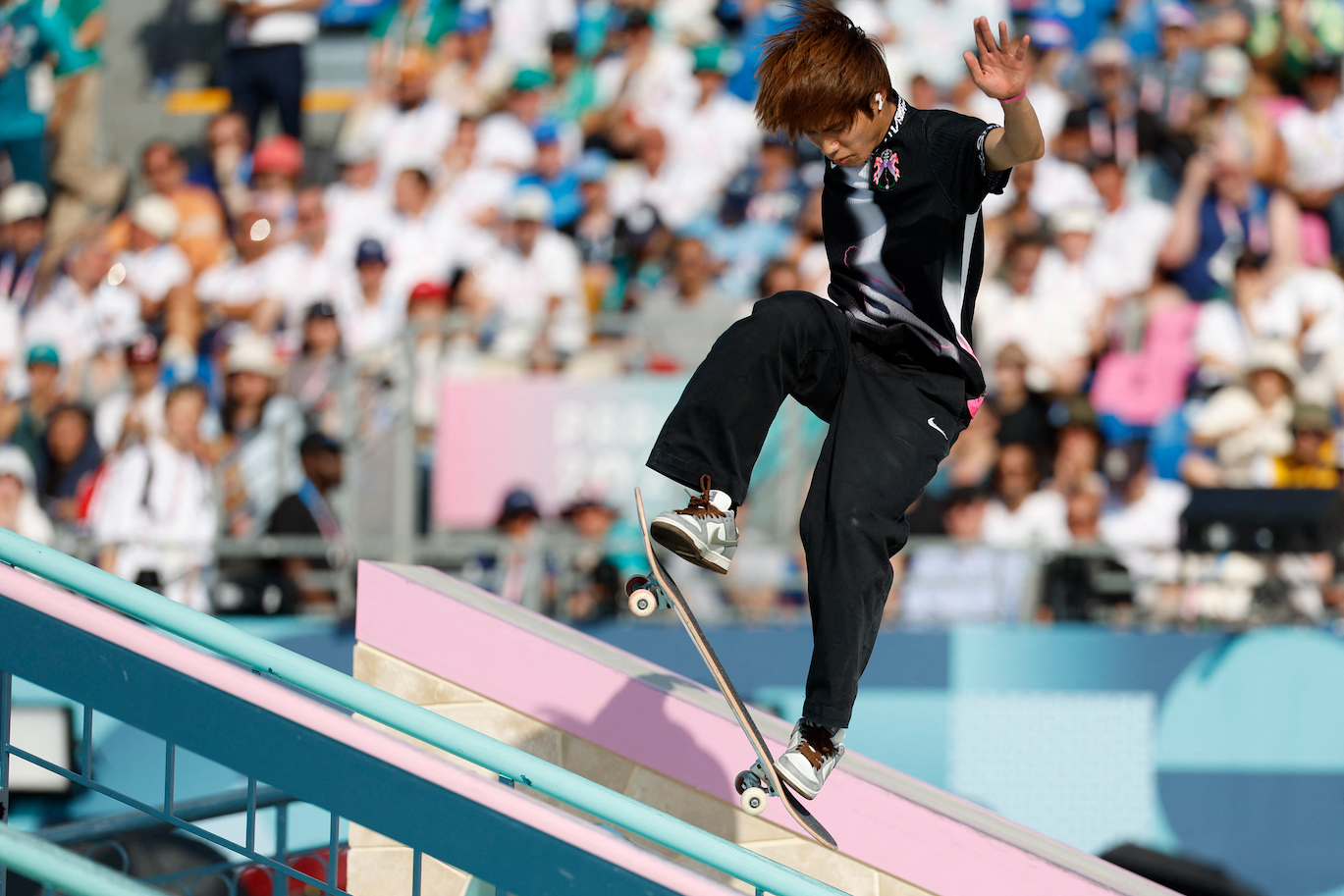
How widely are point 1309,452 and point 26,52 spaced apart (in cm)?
990

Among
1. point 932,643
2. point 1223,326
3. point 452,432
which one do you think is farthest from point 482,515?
point 1223,326

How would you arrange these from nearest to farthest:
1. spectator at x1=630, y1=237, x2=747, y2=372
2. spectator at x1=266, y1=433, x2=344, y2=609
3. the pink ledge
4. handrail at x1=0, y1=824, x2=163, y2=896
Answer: handrail at x1=0, y1=824, x2=163, y2=896 < the pink ledge < spectator at x1=266, y1=433, x2=344, y2=609 < spectator at x1=630, y1=237, x2=747, y2=372

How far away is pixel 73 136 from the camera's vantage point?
11219 mm

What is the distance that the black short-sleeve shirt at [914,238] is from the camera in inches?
121

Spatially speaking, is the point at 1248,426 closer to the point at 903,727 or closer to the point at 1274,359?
the point at 1274,359

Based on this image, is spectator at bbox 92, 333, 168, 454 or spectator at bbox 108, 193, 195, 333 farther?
spectator at bbox 108, 193, 195, 333

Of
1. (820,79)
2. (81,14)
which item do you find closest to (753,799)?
(820,79)

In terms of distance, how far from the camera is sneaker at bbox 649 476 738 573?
298cm

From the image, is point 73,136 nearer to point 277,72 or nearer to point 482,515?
point 277,72

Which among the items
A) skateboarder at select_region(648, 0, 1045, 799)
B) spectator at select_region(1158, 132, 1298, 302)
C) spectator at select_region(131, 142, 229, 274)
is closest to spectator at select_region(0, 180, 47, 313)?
spectator at select_region(131, 142, 229, 274)

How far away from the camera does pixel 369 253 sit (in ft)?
28.8

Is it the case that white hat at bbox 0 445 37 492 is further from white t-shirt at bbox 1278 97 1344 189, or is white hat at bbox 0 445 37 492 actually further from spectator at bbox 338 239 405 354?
white t-shirt at bbox 1278 97 1344 189

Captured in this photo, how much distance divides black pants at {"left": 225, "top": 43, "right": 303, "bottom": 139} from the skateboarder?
8.49 m

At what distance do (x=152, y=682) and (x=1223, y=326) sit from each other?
6.51 m
